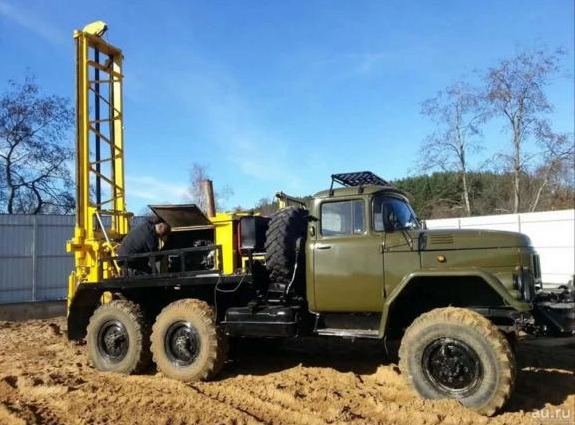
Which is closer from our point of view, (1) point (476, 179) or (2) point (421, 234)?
(2) point (421, 234)

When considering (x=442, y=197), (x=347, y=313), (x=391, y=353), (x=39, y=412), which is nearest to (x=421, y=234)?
(x=347, y=313)

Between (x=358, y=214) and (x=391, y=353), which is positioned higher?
(x=358, y=214)

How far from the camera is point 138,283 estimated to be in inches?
336

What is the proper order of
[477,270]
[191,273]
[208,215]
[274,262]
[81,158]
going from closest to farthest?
[477,270], [274,262], [191,273], [208,215], [81,158]

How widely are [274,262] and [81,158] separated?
4741 millimetres

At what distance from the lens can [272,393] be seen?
23.0ft

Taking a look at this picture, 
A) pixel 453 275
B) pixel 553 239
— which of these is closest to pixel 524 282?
pixel 453 275

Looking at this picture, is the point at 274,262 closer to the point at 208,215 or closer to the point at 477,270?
the point at 208,215

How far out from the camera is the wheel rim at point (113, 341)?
28.0 feet

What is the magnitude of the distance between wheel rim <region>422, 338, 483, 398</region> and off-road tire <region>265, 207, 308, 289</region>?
6.64ft

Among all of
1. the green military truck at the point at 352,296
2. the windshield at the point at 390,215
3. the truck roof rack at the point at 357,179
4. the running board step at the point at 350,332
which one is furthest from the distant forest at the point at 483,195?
the running board step at the point at 350,332

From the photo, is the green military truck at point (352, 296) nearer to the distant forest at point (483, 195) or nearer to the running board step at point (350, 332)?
the running board step at point (350, 332)

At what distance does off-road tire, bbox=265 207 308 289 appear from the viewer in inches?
296

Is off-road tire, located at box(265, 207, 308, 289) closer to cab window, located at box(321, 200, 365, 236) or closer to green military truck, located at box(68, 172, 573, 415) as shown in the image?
green military truck, located at box(68, 172, 573, 415)
